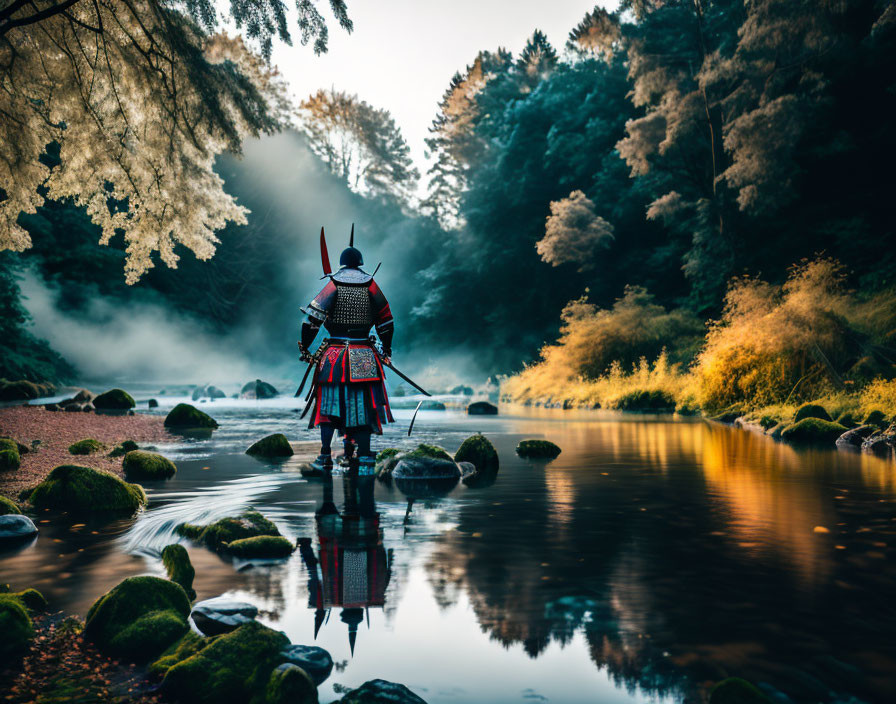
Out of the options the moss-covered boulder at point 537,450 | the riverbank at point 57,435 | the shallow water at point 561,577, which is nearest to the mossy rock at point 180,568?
the shallow water at point 561,577

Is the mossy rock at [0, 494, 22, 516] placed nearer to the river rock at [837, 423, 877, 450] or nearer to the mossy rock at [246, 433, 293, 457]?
the mossy rock at [246, 433, 293, 457]

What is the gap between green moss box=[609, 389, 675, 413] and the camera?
2534cm

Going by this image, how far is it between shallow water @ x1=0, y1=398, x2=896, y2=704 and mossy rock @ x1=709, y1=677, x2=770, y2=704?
0.55 feet

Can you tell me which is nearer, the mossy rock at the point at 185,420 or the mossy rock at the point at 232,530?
the mossy rock at the point at 232,530

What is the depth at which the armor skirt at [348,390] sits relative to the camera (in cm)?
931

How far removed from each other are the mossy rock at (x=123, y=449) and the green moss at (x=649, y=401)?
1799 centimetres

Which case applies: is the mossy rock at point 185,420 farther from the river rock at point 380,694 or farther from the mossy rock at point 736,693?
the mossy rock at point 736,693

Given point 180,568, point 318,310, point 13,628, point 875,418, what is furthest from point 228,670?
point 875,418

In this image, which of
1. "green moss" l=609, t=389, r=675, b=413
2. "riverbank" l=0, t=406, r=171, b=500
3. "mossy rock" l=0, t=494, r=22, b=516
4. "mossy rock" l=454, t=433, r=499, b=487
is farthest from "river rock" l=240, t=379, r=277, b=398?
"mossy rock" l=0, t=494, r=22, b=516

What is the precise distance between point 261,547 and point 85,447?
24.4 ft

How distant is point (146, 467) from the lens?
30.1ft

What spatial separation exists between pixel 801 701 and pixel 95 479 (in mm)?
6702

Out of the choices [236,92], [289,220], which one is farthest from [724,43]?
[289,220]

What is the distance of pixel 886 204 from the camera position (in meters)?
25.9
